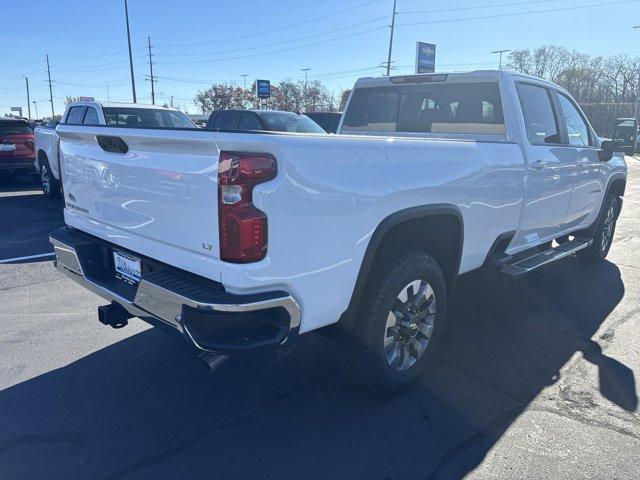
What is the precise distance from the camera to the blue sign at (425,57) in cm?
3159

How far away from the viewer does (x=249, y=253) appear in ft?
7.60

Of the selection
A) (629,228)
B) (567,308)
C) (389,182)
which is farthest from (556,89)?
(629,228)

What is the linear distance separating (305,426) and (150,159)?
1.75 metres

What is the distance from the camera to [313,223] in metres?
2.45

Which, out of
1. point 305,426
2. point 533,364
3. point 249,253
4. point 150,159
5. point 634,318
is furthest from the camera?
point 634,318

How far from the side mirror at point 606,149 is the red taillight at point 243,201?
476 centimetres

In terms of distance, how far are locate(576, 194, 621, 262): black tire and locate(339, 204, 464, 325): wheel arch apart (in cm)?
365

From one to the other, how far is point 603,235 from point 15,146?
1271cm

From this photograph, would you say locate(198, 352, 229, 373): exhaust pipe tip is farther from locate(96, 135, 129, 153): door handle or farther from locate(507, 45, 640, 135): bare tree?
locate(507, 45, 640, 135): bare tree

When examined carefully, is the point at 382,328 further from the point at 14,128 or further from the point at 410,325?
the point at 14,128

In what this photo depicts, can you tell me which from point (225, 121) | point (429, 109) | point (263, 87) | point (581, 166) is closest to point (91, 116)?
point (225, 121)

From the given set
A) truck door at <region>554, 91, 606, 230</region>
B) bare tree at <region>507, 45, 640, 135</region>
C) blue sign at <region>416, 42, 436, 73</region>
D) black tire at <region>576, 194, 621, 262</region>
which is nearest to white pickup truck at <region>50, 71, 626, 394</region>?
truck door at <region>554, 91, 606, 230</region>

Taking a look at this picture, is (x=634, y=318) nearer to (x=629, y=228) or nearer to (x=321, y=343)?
(x=321, y=343)

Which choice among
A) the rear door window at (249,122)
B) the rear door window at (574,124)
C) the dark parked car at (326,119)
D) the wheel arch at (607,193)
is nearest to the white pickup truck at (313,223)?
the rear door window at (574,124)
